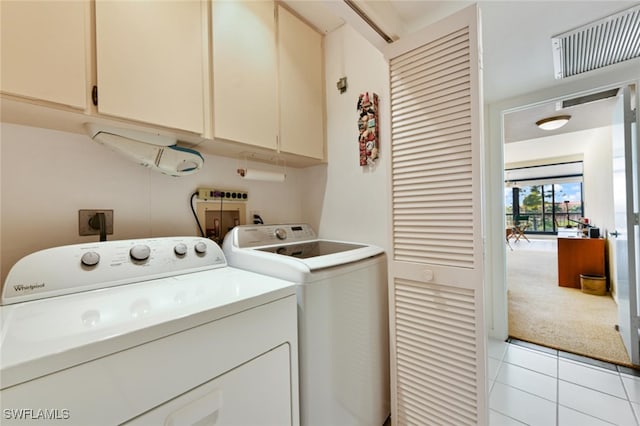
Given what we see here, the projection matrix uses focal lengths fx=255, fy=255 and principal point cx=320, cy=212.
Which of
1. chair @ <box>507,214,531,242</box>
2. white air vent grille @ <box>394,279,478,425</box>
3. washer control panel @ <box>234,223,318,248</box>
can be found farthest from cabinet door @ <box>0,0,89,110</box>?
chair @ <box>507,214,531,242</box>

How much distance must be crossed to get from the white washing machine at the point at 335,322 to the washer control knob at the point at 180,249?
0.24m

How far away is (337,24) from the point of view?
5.89ft

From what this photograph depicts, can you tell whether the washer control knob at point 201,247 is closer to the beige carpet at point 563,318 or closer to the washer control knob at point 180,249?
the washer control knob at point 180,249

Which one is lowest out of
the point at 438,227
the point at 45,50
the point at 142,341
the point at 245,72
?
the point at 142,341

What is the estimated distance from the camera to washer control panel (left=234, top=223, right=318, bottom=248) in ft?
4.79

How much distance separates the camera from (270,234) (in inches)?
63.6

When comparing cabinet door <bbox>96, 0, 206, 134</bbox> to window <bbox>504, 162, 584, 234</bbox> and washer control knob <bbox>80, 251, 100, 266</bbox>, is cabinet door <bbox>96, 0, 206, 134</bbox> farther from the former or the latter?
window <bbox>504, 162, 584, 234</bbox>

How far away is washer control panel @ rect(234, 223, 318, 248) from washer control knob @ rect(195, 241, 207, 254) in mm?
175

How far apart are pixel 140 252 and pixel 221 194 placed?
616mm

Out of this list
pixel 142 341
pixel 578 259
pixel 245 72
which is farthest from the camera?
pixel 578 259

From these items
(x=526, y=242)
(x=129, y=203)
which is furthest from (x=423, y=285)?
(x=526, y=242)

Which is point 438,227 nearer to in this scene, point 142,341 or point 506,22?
A: point 142,341

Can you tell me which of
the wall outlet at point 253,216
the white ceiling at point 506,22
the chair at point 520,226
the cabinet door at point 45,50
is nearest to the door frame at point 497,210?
the white ceiling at point 506,22

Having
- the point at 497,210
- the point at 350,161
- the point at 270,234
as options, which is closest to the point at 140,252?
the point at 270,234
